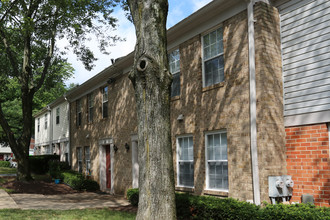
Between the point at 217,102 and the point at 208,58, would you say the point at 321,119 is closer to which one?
A: the point at 217,102

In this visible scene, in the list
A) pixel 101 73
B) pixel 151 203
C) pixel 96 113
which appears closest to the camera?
pixel 151 203

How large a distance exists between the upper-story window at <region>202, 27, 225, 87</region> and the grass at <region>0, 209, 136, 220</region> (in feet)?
15.2

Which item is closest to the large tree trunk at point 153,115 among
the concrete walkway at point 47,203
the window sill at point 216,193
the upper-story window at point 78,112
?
the window sill at point 216,193

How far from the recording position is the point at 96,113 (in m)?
18.9

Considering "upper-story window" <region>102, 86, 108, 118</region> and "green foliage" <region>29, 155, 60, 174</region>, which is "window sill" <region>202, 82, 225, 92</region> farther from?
"green foliage" <region>29, 155, 60, 174</region>

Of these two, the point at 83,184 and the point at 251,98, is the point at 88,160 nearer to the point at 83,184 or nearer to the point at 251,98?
the point at 83,184

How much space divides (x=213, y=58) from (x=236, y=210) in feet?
14.9

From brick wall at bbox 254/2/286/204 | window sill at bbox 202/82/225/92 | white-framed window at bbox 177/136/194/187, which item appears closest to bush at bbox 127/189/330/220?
brick wall at bbox 254/2/286/204

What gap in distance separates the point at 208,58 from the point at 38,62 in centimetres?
1615

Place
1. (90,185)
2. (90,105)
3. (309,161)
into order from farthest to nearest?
(90,105)
(90,185)
(309,161)

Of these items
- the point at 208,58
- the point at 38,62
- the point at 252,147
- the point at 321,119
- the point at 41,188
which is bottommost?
the point at 41,188

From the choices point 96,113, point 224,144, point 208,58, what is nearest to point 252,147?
point 224,144

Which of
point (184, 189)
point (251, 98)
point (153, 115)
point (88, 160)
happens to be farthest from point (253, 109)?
point (88, 160)

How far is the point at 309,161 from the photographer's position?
8062mm
